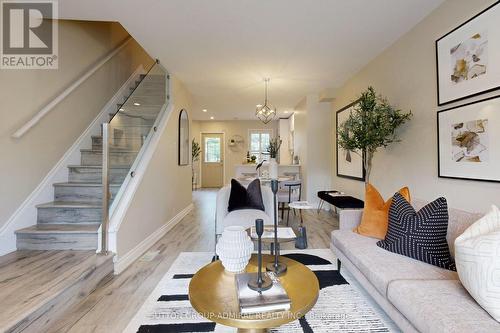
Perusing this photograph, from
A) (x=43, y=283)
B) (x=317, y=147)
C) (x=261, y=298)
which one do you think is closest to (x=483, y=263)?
(x=261, y=298)

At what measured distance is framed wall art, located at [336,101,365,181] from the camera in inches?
162

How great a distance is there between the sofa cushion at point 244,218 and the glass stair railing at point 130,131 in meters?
1.23

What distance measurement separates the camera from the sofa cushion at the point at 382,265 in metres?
1.49

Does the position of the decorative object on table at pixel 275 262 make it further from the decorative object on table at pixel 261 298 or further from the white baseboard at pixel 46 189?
the white baseboard at pixel 46 189

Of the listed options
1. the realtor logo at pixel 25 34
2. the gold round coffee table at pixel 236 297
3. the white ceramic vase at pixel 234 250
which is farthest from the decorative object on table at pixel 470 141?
the realtor logo at pixel 25 34

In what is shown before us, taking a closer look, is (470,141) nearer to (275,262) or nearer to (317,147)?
(275,262)

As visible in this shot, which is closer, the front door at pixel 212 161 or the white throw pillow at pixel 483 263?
the white throw pillow at pixel 483 263

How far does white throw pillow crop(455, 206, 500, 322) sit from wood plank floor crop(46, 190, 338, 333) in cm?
200

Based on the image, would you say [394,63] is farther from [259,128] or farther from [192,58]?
[259,128]

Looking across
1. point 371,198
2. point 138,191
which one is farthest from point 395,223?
point 138,191

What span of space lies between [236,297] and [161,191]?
2.84m

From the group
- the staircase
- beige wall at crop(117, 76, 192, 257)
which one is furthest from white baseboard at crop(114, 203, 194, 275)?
the staircase

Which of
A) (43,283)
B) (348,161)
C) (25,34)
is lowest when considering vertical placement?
(43,283)

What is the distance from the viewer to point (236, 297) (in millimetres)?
1230
